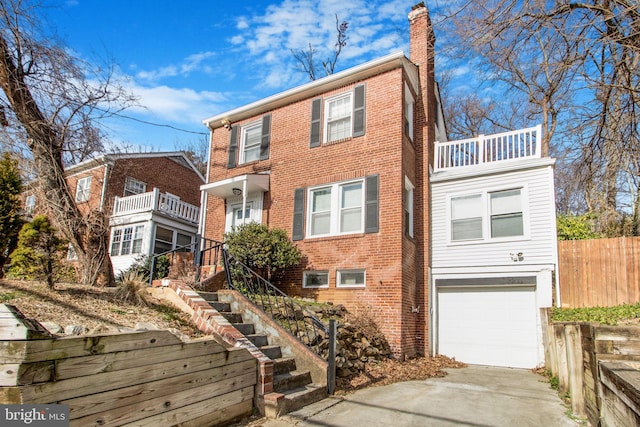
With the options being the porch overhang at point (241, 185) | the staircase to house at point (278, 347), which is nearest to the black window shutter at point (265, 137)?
the porch overhang at point (241, 185)

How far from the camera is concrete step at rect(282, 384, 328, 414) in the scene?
17.2ft

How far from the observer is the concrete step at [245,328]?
652 centimetres

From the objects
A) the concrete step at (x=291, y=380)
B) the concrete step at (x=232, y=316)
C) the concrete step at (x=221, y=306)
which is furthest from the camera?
the concrete step at (x=221, y=306)

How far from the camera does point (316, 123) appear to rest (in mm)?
12352

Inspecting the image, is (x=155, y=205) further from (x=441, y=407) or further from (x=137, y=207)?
(x=441, y=407)

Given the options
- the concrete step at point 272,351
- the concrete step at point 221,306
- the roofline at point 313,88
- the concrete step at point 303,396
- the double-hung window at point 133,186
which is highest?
the roofline at point 313,88

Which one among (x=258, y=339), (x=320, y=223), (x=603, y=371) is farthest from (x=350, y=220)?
(x=603, y=371)

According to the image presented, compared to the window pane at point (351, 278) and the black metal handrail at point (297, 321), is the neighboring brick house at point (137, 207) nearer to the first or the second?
the window pane at point (351, 278)

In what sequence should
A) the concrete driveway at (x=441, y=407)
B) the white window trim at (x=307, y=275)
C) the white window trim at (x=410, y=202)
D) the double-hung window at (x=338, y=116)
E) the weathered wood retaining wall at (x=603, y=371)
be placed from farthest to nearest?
the double-hung window at (x=338, y=116) < the white window trim at (x=410, y=202) < the white window trim at (x=307, y=275) < the concrete driveway at (x=441, y=407) < the weathered wood retaining wall at (x=603, y=371)

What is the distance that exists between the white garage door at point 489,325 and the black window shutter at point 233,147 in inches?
312

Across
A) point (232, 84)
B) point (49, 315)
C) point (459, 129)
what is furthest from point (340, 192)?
point (459, 129)

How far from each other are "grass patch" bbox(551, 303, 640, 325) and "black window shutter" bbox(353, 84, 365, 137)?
655 centimetres

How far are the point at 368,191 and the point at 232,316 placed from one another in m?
5.34

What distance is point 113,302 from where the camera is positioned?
20.2ft
